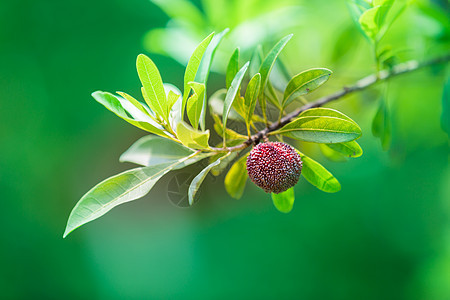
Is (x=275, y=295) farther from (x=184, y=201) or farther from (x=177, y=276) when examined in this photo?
(x=184, y=201)

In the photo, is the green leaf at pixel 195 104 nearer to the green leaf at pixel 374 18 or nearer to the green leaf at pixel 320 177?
the green leaf at pixel 320 177

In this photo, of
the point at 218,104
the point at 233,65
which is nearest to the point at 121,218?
the point at 218,104

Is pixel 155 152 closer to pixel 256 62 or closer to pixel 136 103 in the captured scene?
pixel 136 103

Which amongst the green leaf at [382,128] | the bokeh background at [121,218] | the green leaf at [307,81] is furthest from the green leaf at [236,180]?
the bokeh background at [121,218]

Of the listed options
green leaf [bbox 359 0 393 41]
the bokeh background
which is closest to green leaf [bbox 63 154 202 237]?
green leaf [bbox 359 0 393 41]

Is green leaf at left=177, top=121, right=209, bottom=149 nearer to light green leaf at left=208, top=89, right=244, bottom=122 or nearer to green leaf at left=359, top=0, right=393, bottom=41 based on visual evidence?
light green leaf at left=208, top=89, right=244, bottom=122

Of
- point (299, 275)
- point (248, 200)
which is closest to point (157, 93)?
point (248, 200)
